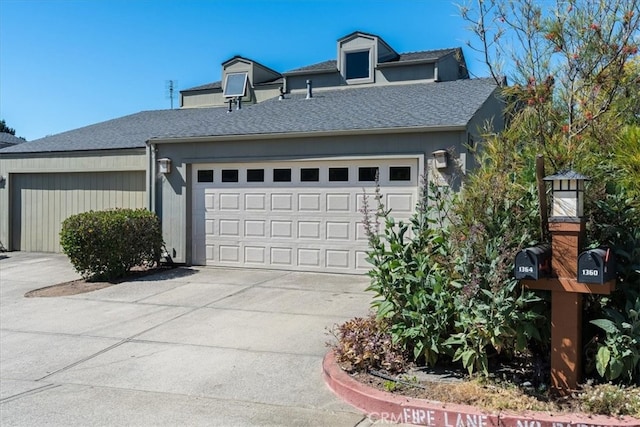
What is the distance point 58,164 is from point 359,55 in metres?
9.54

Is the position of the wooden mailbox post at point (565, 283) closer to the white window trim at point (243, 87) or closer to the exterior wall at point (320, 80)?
the exterior wall at point (320, 80)

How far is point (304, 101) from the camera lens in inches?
571

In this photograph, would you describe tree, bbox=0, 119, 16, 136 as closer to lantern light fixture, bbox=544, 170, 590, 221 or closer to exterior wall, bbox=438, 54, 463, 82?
exterior wall, bbox=438, 54, 463, 82

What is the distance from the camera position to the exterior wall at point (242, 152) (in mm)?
9633

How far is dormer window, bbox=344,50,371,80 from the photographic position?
16953 mm

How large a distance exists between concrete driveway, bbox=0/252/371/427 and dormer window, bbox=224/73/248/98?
36.0ft

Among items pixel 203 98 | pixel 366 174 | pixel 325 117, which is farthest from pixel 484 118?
pixel 203 98

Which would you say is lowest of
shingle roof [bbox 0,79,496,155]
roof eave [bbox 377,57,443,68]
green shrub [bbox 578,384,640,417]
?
green shrub [bbox 578,384,640,417]

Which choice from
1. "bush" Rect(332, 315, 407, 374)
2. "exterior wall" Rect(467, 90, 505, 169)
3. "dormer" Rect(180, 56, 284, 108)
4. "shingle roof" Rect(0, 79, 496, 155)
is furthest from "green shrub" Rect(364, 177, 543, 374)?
"dormer" Rect(180, 56, 284, 108)

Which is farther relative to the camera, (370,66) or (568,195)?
(370,66)

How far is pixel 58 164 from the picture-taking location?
14070 millimetres

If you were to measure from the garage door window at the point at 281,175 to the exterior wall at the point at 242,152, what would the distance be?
0.89 feet

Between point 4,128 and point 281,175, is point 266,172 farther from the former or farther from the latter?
point 4,128

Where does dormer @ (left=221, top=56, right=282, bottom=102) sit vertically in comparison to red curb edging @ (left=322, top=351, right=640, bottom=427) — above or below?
above
